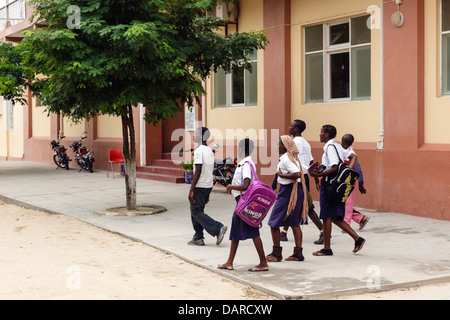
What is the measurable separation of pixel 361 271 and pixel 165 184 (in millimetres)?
10929

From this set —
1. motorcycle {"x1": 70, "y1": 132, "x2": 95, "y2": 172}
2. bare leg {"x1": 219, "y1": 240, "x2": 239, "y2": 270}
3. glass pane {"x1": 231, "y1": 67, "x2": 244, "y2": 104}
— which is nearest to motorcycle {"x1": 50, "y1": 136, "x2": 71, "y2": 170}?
motorcycle {"x1": 70, "y1": 132, "x2": 95, "y2": 172}

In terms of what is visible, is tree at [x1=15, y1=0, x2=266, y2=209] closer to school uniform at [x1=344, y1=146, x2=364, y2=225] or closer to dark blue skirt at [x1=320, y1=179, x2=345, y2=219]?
school uniform at [x1=344, y1=146, x2=364, y2=225]

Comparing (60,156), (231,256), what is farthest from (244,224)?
(60,156)

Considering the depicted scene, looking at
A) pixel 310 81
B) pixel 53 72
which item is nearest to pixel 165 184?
pixel 310 81

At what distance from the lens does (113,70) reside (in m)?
11.6

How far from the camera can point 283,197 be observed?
815 centimetres

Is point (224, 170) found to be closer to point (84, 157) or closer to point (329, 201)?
point (329, 201)

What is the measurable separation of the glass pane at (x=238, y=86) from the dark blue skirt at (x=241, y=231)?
950cm

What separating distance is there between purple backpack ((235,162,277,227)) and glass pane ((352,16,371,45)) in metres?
6.77

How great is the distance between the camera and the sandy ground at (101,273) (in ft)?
22.4

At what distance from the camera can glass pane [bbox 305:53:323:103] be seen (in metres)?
14.7

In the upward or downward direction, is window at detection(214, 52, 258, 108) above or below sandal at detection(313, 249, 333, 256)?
above

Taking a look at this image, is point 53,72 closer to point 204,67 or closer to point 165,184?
point 204,67

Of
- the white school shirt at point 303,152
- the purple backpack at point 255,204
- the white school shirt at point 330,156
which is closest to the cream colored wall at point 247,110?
the white school shirt at point 303,152
